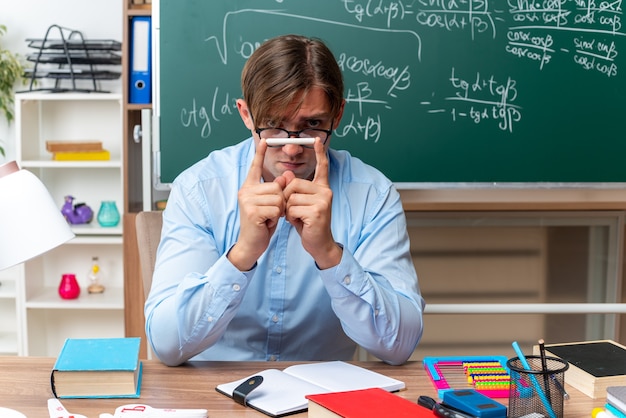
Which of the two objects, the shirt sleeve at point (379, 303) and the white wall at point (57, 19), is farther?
the white wall at point (57, 19)

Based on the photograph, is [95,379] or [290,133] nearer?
[95,379]

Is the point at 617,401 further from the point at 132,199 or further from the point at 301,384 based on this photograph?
the point at 132,199

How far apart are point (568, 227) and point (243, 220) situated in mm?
2169

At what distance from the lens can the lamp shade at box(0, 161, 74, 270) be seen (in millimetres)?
922

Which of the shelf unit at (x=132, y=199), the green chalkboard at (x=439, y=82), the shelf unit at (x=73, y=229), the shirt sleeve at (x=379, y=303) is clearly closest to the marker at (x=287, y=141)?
the shirt sleeve at (x=379, y=303)

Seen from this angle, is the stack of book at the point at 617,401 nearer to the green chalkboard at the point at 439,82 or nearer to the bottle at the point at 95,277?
the green chalkboard at the point at 439,82

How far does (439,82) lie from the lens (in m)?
2.73

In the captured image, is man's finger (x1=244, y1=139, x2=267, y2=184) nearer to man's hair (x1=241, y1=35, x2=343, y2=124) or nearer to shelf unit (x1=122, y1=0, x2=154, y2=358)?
man's hair (x1=241, y1=35, x2=343, y2=124)

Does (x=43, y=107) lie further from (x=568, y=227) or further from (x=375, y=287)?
(x=375, y=287)

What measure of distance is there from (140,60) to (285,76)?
1.49m

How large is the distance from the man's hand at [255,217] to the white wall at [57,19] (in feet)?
8.66

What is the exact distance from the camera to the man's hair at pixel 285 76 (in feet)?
4.93

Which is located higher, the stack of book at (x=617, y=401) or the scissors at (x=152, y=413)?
the stack of book at (x=617, y=401)

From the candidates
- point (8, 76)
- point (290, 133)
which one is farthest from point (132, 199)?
point (290, 133)
